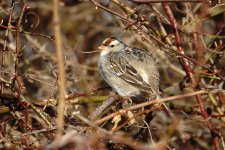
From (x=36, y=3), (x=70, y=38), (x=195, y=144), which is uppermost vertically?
(x=36, y=3)

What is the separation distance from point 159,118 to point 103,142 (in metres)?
2.78

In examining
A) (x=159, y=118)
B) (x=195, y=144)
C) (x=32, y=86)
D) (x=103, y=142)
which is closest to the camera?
(x=103, y=142)

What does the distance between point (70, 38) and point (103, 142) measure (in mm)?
4555

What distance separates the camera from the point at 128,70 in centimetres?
448

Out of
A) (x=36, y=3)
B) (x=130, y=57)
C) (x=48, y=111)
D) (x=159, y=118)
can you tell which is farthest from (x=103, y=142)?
(x=36, y=3)

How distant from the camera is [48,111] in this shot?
358cm

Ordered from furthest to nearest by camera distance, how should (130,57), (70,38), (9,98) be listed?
(70,38), (130,57), (9,98)

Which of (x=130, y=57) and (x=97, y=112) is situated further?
(x=130, y=57)

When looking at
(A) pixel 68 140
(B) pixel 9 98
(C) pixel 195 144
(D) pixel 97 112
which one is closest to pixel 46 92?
(C) pixel 195 144

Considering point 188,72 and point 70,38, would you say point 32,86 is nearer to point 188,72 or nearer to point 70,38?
point 70,38

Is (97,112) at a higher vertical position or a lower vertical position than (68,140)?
lower

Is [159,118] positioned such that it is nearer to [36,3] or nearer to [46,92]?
[46,92]

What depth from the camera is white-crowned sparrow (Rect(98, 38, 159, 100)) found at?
4352mm

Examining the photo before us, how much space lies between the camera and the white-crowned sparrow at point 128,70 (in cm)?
435
